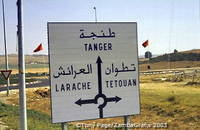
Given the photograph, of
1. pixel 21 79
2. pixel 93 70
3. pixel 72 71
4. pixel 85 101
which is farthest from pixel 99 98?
pixel 21 79

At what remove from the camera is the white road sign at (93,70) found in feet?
19.1

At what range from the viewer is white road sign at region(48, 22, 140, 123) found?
582 centimetres

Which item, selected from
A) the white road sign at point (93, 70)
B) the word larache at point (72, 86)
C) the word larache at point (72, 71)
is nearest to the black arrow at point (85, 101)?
the white road sign at point (93, 70)

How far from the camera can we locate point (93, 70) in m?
6.07

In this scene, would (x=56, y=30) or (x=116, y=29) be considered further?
(x=116, y=29)

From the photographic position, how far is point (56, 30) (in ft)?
18.9

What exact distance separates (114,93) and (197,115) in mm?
16011

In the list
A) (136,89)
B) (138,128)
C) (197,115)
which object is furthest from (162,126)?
(136,89)

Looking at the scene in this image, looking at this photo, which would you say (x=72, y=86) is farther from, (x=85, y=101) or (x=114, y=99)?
(x=114, y=99)

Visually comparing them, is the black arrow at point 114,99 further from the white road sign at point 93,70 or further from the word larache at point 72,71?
the word larache at point 72,71

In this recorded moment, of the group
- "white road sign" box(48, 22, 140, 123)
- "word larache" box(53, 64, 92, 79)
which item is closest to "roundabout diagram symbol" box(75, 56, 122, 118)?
"white road sign" box(48, 22, 140, 123)

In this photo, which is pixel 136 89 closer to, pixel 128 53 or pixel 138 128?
pixel 128 53

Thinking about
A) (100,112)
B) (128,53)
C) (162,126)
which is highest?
(128,53)

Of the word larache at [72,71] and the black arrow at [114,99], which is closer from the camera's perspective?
the word larache at [72,71]
